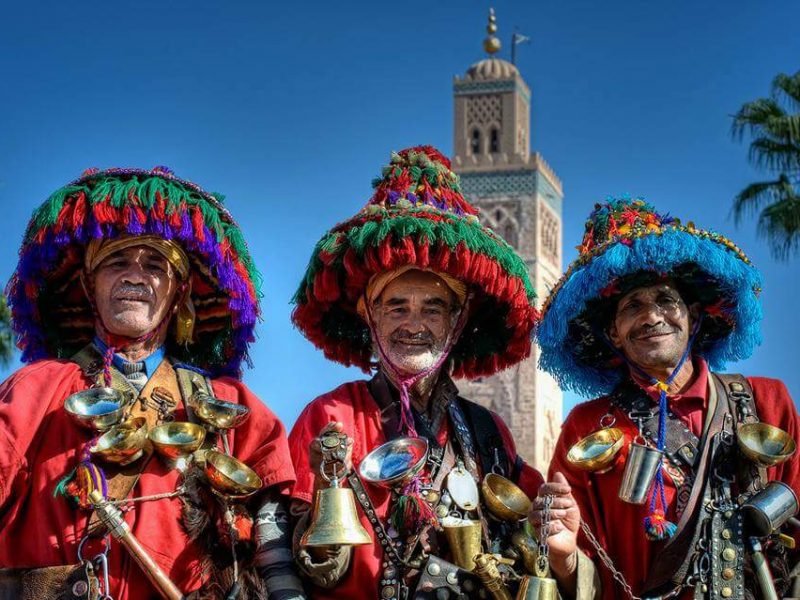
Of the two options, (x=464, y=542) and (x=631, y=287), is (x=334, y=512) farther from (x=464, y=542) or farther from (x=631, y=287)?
(x=631, y=287)

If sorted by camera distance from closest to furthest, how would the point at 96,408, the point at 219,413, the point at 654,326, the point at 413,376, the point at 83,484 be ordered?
1. the point at 83,484
2. the point at 96,408
3. the point at 219,413
4. the point at 413,376
5. the point at 654,326

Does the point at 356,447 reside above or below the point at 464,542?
above

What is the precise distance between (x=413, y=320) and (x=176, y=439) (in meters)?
1.09

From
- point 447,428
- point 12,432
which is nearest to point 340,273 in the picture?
point 447,428

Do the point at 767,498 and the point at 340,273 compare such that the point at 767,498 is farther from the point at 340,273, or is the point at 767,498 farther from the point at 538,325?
the point at 340,273

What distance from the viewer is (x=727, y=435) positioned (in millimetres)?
5008

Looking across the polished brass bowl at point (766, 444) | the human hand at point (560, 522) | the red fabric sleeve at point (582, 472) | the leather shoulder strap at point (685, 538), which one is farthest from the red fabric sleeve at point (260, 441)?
the polished brass bowl at point (766, 444)

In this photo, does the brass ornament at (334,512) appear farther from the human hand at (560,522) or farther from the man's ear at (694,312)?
the man's ear at (694,312)

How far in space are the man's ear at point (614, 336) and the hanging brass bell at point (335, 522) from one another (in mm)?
1528

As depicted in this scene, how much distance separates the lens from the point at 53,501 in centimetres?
448

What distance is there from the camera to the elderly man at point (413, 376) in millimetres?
4688

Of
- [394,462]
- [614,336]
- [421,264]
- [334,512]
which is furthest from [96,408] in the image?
[614,336]

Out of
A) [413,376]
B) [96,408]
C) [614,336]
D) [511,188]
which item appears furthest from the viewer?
[511,188]

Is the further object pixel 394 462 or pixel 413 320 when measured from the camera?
pixel 413 320
